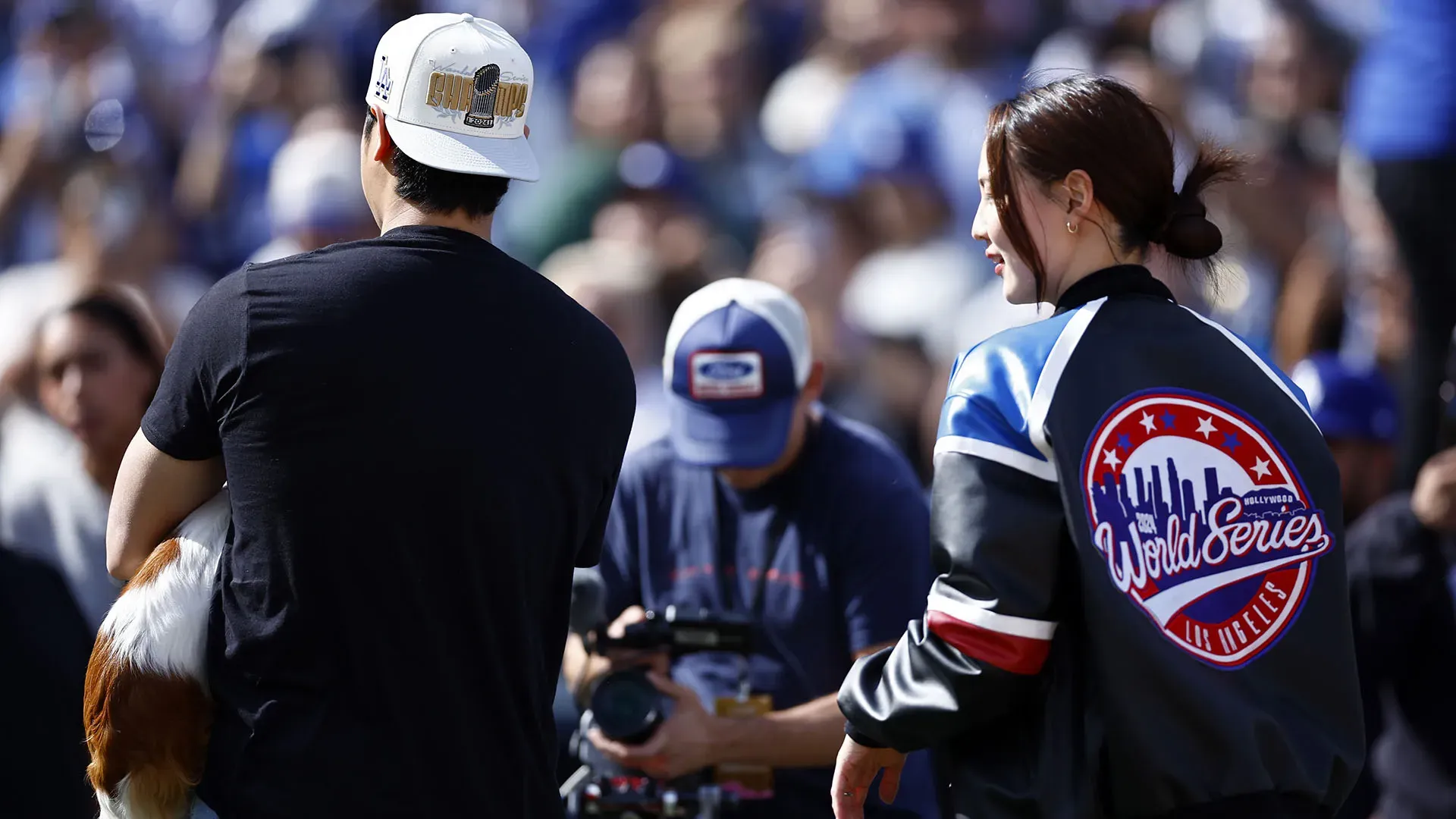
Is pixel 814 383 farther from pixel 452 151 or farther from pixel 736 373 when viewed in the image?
pixel 452 151

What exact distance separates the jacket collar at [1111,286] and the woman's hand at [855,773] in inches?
27.0

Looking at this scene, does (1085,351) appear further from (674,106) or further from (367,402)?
(674,106)

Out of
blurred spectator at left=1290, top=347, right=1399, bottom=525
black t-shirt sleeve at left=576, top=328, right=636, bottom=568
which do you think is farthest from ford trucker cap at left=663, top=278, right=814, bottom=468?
blurred spectator at left=1290, top=347, right=1399, bottom=525

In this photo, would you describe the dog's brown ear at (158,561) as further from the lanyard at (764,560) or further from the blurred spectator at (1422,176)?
the blurred spectator at (1422,176)

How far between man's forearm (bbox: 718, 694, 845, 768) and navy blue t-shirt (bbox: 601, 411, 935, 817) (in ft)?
0.39

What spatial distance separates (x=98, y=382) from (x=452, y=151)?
8.12ft

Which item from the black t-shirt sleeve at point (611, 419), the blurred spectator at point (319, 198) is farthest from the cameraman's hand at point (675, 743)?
the blurred spectator at point (319, 198)

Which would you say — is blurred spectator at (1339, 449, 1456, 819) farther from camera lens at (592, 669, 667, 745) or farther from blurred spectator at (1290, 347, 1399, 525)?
camera lens at (592, 669, 667, 745)

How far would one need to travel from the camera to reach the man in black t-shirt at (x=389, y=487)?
2.27 metres

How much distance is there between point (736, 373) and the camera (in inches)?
143

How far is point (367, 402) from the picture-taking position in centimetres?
227

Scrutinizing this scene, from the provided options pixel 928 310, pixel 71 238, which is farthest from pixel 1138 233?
pixel 71 238

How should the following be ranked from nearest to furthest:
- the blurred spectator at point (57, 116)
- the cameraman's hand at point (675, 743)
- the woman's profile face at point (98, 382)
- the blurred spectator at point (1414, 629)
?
1. the cameraman's hand at point (675, 743)
2. the blurred spectator at point (1414, 629)
3. the woman's profile face at point (98, 382)
4. the blurred spectator at point (57, 116)

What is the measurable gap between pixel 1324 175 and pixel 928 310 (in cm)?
190
